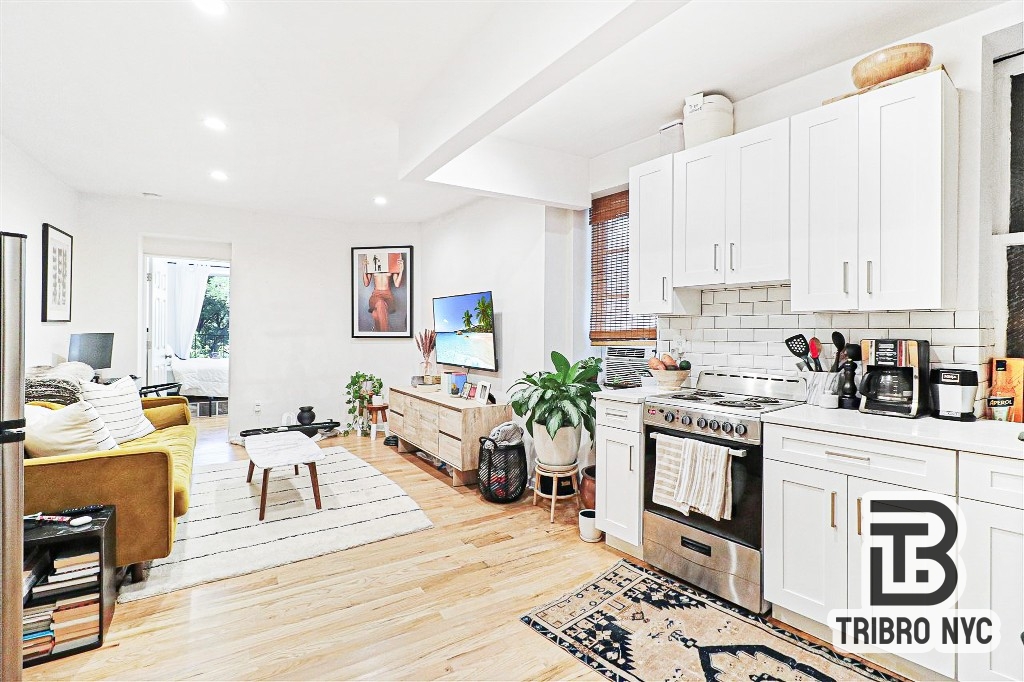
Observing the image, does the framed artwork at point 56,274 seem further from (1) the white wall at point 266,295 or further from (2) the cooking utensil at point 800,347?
(2) the cooking utensil at point 800,347

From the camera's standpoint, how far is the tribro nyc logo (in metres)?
1.75

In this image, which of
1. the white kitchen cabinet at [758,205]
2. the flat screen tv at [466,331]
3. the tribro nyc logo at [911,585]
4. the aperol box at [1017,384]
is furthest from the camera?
the flat screen tv at [466,331]

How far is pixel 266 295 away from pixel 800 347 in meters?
5.55

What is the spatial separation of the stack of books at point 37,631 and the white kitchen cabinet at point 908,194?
3680 mm

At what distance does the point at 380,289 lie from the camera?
6461 mm

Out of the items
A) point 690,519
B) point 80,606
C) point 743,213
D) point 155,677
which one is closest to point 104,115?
point 80,606

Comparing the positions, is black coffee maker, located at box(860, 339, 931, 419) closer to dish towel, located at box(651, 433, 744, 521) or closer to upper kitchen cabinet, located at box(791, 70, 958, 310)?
upper kitchen cabinet, located at box(791, 70, 958, 310)

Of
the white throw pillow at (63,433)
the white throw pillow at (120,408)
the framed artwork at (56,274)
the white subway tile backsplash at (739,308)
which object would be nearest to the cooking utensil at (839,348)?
the white subway tile backsplash at (739,308)

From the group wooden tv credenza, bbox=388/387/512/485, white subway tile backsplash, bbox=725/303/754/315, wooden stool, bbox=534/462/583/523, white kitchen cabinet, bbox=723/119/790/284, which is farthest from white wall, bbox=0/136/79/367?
white subway tile backsplash, bbox=725/303/754/315

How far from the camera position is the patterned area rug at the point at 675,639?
193 cm

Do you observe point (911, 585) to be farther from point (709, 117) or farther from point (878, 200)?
point (709, 117)

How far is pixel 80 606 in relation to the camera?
2.08 metres

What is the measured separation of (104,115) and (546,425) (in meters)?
3.48

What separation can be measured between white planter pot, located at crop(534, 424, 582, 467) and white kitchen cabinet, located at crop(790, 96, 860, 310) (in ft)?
5.41
